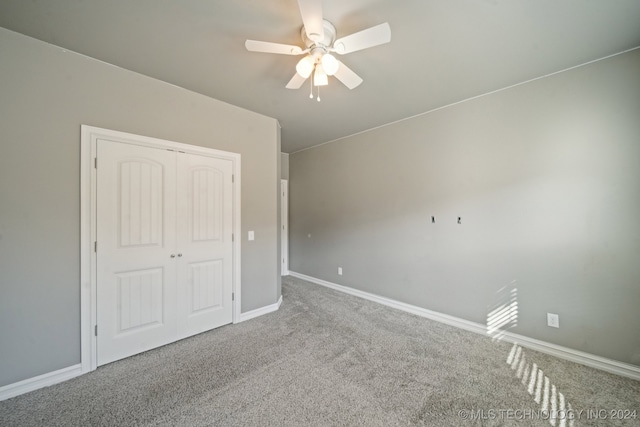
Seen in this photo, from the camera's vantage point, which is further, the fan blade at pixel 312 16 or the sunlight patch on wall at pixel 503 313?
the sunlight patch on wall at pixel 503 313

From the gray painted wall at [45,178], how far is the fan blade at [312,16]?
72.4 inches

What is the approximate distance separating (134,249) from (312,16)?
2420 mm

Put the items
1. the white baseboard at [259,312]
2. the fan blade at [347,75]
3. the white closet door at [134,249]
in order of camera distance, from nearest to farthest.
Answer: the fan blade at [347,75]
the white closet door at [134,249]
the white baseboard at [259,312]

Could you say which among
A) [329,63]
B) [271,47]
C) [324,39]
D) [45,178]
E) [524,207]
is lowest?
[524,207]

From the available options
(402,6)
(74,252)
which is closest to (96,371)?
(74,252)

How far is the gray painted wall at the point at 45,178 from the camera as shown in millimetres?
1741

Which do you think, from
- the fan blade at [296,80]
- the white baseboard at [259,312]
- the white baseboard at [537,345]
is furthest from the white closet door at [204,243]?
the white baseboard at [537,345]

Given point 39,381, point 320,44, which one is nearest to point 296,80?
Answer: point 320,44

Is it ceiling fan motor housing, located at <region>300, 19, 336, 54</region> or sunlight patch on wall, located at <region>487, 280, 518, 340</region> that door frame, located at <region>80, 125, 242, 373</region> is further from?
sunlight patch on wall, located at <region>487, 280, 518, 340</region>

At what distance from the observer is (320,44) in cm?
168

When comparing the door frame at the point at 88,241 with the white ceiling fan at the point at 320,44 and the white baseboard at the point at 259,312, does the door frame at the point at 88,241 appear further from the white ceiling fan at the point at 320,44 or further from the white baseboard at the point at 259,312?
the white ceiling fan at the point at 320,44

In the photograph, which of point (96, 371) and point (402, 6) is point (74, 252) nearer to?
point (96, 371)

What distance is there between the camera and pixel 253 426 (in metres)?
1.50

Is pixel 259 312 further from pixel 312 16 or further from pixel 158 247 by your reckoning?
pixel 312 16
